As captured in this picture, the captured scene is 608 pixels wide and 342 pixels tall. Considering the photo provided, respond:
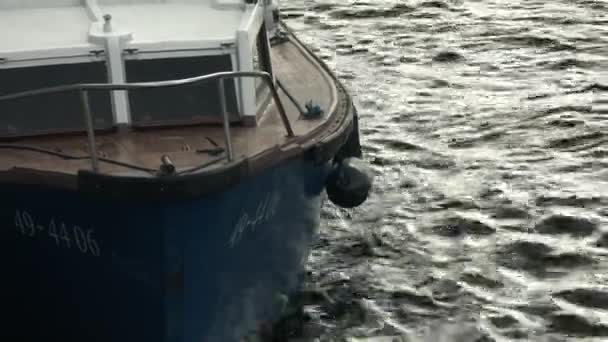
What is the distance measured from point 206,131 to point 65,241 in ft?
4.55

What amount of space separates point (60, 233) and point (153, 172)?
0.92 m

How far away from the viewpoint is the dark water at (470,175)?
10711 millimetres

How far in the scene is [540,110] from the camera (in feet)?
49.5

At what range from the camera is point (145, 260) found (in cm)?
862

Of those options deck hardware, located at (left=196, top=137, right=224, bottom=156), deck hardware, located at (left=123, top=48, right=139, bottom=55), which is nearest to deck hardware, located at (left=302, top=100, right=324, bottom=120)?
deck hardware, located at (left=196, top=137, right=224, bottom=156)

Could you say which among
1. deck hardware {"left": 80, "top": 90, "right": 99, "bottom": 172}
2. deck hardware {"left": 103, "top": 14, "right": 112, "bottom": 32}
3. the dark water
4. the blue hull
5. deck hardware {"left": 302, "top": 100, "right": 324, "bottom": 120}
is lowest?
the dark water

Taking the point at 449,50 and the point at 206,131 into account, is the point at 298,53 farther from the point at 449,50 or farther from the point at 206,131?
the point at 449,50

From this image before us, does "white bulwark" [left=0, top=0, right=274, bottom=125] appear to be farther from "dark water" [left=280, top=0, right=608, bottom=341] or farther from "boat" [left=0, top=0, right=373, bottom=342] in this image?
"dark water" [left=280, top=0, right=608, bottom=341]

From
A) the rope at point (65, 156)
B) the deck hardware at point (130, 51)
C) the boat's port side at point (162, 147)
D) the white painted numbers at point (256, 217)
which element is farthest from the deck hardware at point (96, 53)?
the white painted numbers at point (256, 217)

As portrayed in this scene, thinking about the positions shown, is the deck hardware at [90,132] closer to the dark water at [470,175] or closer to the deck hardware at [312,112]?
the deck hardware at [312,112]

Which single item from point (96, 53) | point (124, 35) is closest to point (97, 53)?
point (96, 53)

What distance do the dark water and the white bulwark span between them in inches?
96.6

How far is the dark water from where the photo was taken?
35.1 ft

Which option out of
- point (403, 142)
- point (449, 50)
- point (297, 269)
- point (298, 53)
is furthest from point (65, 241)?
point (449, 50)
